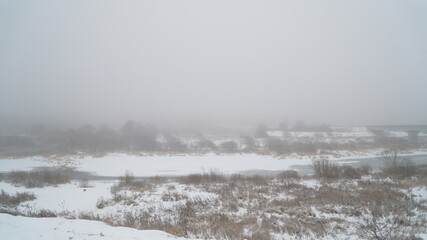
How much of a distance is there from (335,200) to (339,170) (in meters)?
8.98

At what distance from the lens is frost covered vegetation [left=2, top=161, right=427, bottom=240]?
7.33 meters

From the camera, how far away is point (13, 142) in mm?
50250

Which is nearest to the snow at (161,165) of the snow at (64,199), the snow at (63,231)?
the snow at (64,199)

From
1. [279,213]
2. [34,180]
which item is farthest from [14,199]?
[279,213]

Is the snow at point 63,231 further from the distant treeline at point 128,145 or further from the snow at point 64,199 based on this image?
the distant treeline at point 128,145

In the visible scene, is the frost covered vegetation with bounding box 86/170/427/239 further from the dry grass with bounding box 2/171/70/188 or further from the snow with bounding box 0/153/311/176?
the snow with bounding box 0/153/311/176

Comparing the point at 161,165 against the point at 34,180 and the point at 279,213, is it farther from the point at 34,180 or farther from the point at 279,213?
the point at 279,213

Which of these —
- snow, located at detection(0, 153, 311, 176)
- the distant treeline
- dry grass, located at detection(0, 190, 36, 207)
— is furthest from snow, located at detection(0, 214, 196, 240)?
the distant treeline

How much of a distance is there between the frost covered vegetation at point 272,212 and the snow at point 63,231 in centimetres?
126

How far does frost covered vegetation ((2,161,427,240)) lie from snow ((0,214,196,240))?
4.12 ft

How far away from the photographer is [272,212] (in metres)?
9.59

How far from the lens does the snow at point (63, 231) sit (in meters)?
6.06

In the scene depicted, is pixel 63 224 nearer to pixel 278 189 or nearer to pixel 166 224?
pixel 166 224

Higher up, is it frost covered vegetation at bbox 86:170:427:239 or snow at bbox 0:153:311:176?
frost covered vegetation at bbox 86:170:427:239
